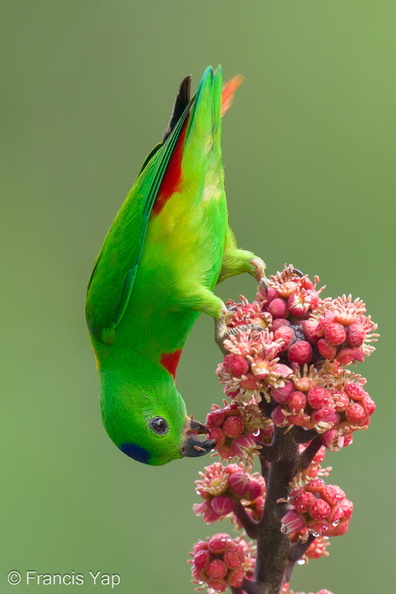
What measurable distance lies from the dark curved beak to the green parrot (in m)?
0.14

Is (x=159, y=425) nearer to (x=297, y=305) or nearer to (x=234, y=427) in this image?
(x=234, y=427)

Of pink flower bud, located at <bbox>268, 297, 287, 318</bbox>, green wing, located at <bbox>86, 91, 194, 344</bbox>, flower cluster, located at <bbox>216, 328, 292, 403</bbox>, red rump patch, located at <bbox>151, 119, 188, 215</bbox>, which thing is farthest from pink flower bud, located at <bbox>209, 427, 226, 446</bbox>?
red rump patch, located at <bbox>151, 119, 188, 215</bbox>

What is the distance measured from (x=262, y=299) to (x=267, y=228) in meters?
4.05

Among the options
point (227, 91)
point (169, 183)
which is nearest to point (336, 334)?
point (169, 183)

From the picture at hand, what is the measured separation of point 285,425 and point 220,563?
56 cm

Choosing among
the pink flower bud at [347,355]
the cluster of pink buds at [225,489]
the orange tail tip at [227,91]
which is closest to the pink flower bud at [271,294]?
the pink flower bud at [347,355]

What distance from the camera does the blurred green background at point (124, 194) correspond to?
6.29 meters

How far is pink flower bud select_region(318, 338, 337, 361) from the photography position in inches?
108

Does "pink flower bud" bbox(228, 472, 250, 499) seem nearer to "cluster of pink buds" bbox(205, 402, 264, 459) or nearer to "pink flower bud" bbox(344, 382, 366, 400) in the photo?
"cluster of pink buds" bbox(205, 402, 264, 459)

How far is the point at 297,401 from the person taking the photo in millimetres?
2672

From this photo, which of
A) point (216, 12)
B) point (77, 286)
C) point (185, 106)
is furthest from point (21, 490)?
point (216, 12)

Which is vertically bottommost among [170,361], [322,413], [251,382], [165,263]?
[322,413]

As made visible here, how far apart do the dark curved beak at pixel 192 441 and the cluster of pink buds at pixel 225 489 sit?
0.49 meters

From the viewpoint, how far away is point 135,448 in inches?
146
